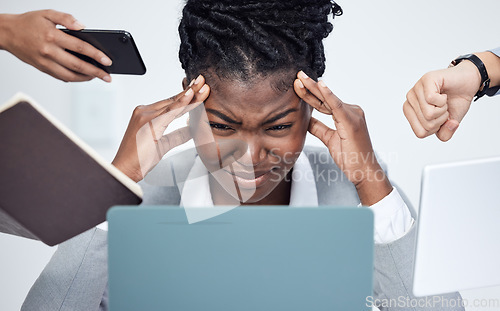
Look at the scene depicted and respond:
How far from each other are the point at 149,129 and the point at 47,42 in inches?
10.8

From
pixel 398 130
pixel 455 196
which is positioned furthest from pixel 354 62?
pixel 455 196

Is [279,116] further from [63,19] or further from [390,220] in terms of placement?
[63,19]

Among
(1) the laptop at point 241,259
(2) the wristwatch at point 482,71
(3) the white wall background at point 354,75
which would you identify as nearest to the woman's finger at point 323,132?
(2) the wristwatch at point 482,71

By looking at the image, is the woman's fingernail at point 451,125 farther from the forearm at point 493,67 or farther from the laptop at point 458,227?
the laptop at point 458,227

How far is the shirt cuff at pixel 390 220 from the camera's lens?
958 millimetres

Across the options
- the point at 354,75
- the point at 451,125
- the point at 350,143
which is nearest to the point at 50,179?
the point at 350,143

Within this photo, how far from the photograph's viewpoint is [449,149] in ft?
6.38

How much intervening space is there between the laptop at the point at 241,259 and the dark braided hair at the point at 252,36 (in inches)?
19.9

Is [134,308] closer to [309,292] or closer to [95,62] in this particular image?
[309,292]

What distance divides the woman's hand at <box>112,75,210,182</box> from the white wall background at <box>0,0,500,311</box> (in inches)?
28.3

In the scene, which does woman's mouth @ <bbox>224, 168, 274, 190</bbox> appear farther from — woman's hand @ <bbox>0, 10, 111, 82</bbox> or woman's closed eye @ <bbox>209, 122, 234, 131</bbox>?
woman's hand @ <bbox>0, 10, 111, 82</bbox>

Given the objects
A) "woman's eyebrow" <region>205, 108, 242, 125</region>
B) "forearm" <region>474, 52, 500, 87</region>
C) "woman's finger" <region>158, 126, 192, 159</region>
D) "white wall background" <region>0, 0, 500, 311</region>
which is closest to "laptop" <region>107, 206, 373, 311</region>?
"woman's eyebrow" <region>205, 108, 242, 125</region>

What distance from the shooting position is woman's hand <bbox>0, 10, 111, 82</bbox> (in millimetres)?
996

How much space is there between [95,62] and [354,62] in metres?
1.12
